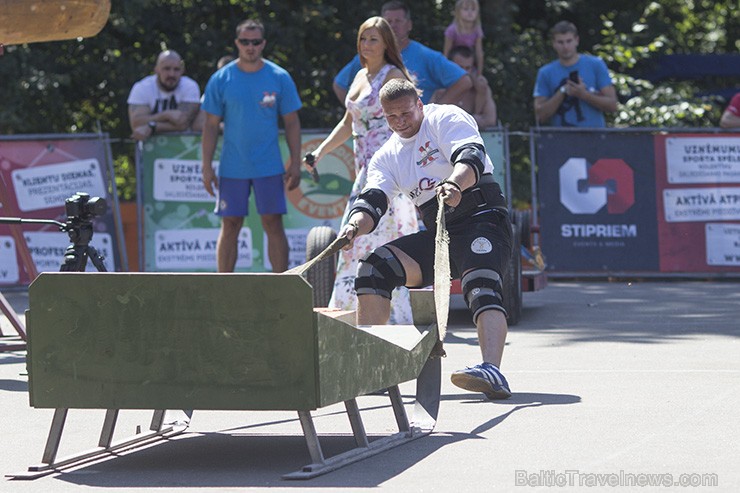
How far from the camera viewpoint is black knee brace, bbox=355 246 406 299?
7250 millimetres

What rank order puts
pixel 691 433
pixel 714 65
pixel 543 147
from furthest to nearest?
pixel 714 65 → pixel 543 147 → pixel 691 433

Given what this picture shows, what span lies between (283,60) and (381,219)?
9388 mm

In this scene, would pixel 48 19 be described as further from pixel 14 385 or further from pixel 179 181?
pixel 179 181

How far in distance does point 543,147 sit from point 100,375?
9047 millimetres

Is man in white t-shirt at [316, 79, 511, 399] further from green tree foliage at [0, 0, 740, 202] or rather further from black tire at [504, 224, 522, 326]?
green tree foliage at [0, 0, 740, 202]

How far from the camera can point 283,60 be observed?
18.4m

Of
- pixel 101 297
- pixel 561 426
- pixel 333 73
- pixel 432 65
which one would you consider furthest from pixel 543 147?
pixel 101 297

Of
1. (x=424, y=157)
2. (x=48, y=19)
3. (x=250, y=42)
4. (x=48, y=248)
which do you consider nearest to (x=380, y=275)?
(x=424, y=157)

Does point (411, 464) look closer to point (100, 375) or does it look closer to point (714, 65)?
point (100, 375)

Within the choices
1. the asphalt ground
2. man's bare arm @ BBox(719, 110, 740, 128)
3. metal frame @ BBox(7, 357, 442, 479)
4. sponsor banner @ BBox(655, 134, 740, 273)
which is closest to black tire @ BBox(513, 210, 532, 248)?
the asphalt ground

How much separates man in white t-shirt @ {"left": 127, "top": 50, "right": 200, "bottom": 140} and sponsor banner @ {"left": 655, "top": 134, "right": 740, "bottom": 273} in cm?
Result: 442

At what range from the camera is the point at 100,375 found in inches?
217

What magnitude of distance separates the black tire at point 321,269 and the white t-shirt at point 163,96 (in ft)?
13.3

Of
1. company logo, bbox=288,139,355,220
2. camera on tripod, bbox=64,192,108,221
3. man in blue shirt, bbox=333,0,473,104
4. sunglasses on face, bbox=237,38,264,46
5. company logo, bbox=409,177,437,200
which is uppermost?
sunglasses on face, bbox=237,38,264,46
